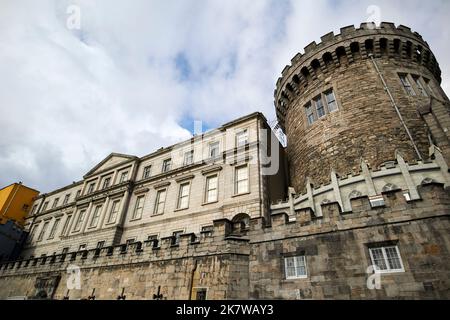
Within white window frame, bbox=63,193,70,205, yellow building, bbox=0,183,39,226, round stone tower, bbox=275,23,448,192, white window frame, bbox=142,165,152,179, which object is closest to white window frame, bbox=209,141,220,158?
round stone tower, bbox=275,23,448,192

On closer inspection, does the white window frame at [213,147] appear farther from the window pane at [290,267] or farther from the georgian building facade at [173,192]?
the window pane at [290,267]

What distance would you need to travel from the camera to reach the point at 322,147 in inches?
595

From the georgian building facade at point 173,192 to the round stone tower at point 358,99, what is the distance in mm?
3224

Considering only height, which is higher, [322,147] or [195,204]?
[322,147]

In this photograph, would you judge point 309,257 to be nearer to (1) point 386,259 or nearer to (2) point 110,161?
(1) point 386,259

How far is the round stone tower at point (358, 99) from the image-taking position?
13.3 meters

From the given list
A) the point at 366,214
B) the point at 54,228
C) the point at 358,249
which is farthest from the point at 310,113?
the point at 54,228

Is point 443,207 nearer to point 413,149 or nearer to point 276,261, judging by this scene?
point 276,261

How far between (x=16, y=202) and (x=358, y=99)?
1713 inches

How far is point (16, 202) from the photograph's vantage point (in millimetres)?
34562

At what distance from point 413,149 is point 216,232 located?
1089cm

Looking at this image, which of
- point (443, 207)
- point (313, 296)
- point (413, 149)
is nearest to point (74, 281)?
point (313, 296)
